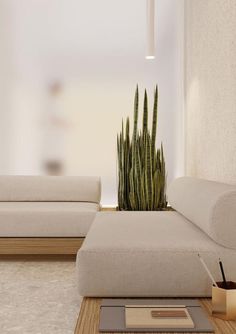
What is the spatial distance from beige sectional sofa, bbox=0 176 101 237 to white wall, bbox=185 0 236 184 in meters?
0.83

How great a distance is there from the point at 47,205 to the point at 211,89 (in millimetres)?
1371

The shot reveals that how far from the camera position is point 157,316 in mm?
1328

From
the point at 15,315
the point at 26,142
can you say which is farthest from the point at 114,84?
the point at 15,315

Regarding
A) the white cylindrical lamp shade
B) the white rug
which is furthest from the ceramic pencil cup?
the white cylindrical lamp shade

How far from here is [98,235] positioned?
1870 millimetres

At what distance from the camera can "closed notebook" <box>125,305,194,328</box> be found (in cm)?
126

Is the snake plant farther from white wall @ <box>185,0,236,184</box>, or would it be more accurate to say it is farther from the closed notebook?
the closed notebook

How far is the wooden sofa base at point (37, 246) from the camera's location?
2918mm

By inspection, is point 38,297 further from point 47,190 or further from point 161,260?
point 47,190

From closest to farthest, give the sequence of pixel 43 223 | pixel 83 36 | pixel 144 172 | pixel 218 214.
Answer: pixel 218 214 < pixel 43 223 < pixel 144 172 < pixel 83 36

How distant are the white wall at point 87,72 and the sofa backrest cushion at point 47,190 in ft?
2.23

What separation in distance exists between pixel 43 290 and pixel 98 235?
0.67 metres

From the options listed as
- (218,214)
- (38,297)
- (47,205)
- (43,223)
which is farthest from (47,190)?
(218,214)

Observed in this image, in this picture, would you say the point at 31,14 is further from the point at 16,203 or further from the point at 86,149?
the point at 16,203
